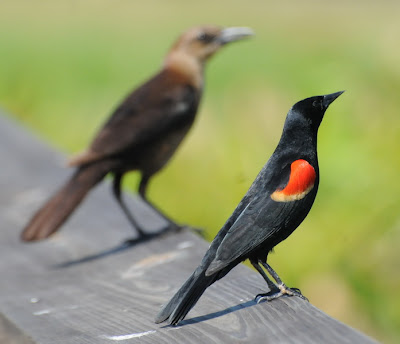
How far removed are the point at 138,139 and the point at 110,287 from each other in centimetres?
130

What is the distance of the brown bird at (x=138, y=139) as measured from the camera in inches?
147

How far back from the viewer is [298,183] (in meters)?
2.35

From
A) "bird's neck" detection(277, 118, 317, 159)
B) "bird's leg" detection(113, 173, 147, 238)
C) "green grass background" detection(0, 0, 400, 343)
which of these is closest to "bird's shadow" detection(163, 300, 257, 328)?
"bird's neck" detection(277, 118, 317, 159)

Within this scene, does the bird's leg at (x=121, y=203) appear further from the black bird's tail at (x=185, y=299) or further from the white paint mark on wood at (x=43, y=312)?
the black bird's tail at (x=185, y=299)

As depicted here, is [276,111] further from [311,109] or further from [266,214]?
[266,214]

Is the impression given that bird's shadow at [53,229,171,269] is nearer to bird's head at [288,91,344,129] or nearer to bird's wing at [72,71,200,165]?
bird's wing at [72,71,200,165]

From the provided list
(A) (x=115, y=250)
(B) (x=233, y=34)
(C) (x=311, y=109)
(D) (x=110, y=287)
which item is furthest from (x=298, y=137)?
(B) (x=233, y=34)

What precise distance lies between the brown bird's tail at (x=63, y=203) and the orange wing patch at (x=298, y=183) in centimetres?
132

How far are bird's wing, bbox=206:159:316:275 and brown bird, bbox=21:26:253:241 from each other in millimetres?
1202

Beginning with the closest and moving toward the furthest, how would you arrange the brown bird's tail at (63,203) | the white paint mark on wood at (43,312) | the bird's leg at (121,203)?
the white paint mark on wood at (43,312) → the brown bird's tail at (63,203) → the bird's leg at (121,203)

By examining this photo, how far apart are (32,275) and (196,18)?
5.76 m

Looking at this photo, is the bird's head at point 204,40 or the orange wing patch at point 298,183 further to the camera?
the bird's head at point 204,40

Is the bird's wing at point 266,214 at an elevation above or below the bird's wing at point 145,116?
above

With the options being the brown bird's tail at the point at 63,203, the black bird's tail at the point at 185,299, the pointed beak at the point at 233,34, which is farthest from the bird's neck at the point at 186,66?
the black bird's tail at the point at 185,299
